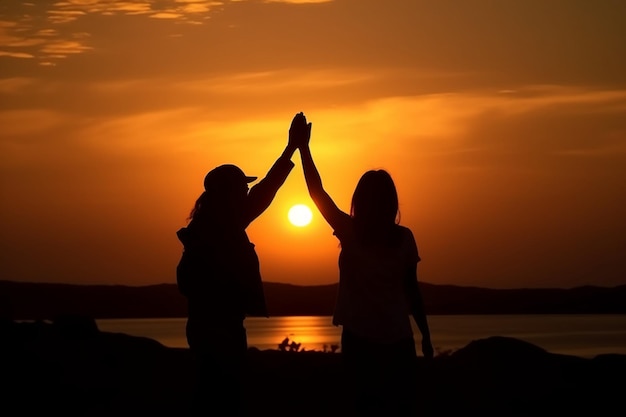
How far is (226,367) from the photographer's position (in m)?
6.20

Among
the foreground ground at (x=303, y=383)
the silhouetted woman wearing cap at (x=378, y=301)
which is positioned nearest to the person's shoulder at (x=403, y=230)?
the silhouetted woman wearing cap at (x=378, y=301)

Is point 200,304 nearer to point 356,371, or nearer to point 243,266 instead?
point 243,266

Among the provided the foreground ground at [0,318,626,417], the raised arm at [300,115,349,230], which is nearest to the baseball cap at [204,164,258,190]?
the raised arm at [300,115,349,230]

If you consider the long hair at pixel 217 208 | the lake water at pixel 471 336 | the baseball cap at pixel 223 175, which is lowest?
the lake water at pixel 471 336

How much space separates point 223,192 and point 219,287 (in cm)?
57

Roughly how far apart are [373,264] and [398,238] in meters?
0.24

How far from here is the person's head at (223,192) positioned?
6.36 metres

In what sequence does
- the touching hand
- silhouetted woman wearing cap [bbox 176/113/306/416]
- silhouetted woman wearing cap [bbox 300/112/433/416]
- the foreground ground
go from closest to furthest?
silhouetted woman wearing cap [bbox 176/113/306/416] → silhouetted woman wearing cap [bbox 300/112/433/416] → the touching hand → the foreground ground

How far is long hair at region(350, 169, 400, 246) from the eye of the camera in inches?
253

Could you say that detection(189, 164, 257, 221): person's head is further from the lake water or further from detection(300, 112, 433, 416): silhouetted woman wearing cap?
the lake water

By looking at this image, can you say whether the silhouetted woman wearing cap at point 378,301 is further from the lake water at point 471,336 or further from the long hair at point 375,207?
the lake water at point 471,336

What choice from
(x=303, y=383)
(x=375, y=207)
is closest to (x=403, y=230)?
(x=375, y=207)

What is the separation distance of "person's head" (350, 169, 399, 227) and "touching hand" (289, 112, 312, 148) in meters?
0.73

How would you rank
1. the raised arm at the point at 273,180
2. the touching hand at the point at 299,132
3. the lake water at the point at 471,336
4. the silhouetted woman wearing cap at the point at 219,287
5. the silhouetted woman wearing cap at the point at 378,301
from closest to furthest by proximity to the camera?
the silhouetted woman wearing cap at the point at 219,287
the silhouetted woman wearing cap at the point at 378,301
the raised arm at the point at 273,180
the touching hand at the point at 299,132
the lake water at the point at 471,336
